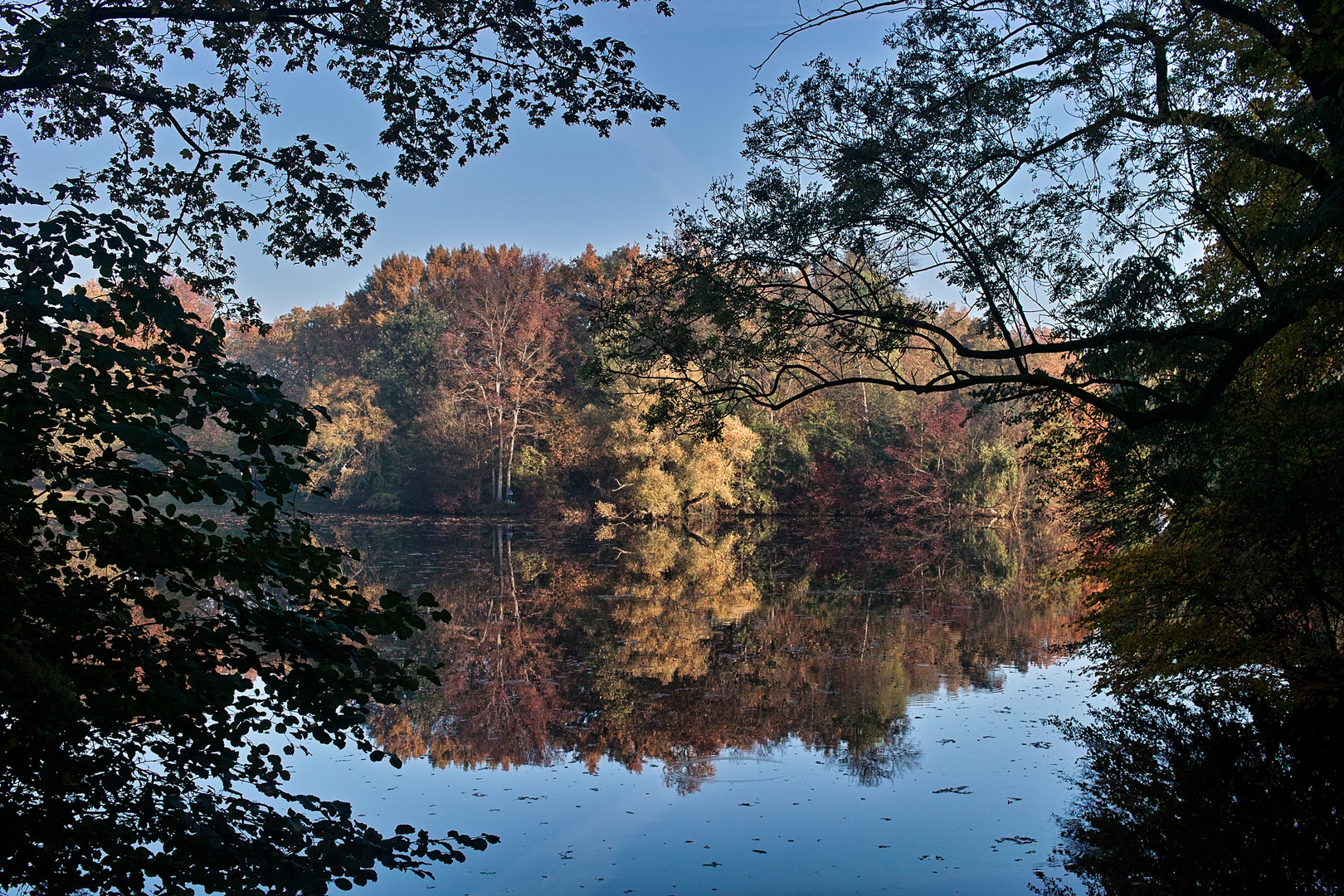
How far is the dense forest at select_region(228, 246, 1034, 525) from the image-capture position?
3394cm

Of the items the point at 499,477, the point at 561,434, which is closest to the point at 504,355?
the point at 561,434

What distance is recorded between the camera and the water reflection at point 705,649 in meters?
9.68

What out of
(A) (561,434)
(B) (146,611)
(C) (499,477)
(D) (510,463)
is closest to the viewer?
(B) (146,611)

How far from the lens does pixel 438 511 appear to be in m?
42.1

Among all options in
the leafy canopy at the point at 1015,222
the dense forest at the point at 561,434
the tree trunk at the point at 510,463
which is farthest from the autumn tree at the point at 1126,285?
the tree trunk at the point at 510,463

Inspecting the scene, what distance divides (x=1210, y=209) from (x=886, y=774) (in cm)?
579

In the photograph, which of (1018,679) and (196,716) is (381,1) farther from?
(1018,679)

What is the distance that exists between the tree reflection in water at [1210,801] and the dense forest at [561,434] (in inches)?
872

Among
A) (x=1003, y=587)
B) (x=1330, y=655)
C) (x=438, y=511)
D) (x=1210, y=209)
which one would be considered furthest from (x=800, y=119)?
(x=438, y=511)

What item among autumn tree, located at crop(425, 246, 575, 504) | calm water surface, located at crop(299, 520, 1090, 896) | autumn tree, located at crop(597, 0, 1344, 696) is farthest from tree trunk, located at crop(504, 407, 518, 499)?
autumn tree, located at crop(597, 0, 1344, 696)

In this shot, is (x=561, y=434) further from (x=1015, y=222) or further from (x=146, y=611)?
(x=146, y=611)

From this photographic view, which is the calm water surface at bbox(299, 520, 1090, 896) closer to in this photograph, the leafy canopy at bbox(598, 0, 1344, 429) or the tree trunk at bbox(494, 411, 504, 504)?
the leafy canopy at bbox(598, 0, 1344, 429)

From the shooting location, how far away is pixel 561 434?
1558 inches

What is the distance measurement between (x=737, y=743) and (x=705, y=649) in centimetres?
443
